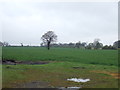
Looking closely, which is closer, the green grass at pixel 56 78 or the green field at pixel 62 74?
the green grass at pixel 56 78

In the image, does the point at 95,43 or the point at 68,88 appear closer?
the point at 68,88

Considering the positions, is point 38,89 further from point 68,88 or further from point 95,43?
point 95,43

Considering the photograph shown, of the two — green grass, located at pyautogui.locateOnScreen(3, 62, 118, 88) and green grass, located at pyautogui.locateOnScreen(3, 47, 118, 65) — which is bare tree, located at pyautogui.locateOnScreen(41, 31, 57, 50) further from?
green grass, located at pyautogui.locateOnScreen(3, 62, 118, 88)

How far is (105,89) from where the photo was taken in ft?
39.1

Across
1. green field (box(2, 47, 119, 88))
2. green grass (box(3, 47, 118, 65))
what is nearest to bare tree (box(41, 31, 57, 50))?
green grass (box(3, 47, 118, 65))

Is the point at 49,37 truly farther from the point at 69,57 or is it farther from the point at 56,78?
the point at 56,78

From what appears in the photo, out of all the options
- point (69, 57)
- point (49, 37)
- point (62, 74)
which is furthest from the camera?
point (49, 37)

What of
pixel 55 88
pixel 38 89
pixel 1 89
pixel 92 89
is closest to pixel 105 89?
pixel 92 89

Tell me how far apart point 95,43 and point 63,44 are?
56.5 meters

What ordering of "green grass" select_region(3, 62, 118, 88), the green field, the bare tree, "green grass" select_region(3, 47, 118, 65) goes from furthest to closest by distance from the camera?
Result: the bare tree, "green grass" select_region(3, 47, 118, 65), the green field, "green grass" select_region(3, 62, 118, 88)

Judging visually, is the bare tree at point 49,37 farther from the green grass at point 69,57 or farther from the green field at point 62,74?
the green field at point 62,74

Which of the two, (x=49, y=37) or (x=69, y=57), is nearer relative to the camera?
(x=69, y=57)

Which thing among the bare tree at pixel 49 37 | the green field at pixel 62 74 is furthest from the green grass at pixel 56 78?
the bare tree at pixel 49 37

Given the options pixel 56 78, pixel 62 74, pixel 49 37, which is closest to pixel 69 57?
pixel 62 74
